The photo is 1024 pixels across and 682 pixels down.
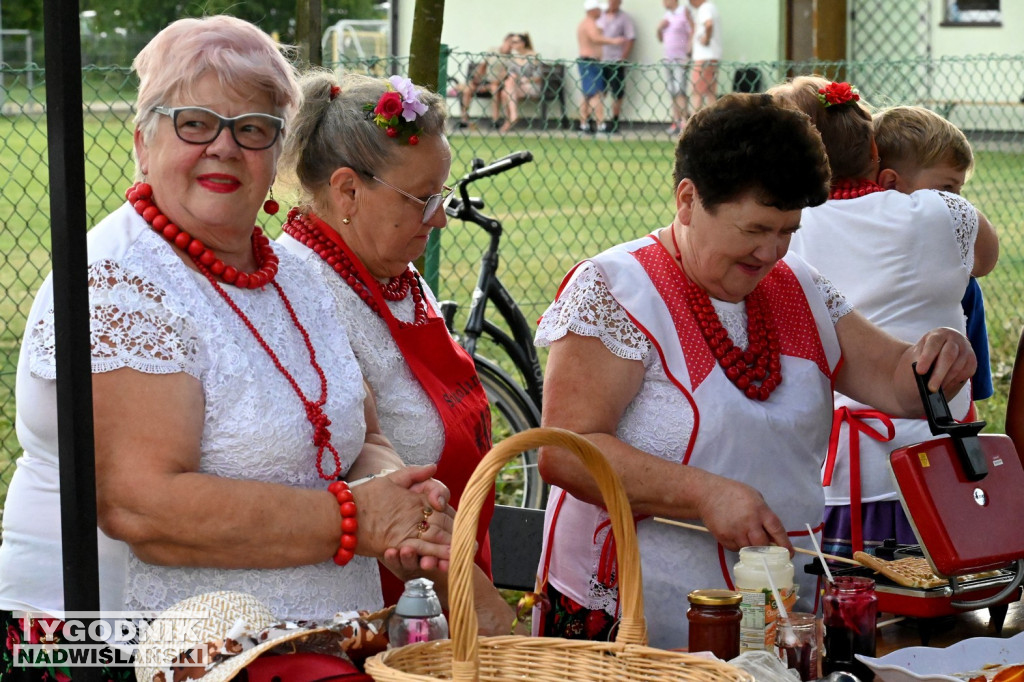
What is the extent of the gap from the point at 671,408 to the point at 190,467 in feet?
3.09

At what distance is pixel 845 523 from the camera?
311cm

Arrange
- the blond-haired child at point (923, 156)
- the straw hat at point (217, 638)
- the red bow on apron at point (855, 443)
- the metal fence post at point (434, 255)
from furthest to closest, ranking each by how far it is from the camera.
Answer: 1. the metal fence post at point (434, 255)
2. the blond-haired child at point (923, 156)
3. the red bow on apron at point (855, 443)
4. the straw hat at point (217, 638)

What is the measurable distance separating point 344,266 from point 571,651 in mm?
1166

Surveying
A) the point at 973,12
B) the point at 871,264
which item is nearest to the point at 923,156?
the point at 871,264

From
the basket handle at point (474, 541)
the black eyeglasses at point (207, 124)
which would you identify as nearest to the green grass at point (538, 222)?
the black eyeglasses at point (207, 124)

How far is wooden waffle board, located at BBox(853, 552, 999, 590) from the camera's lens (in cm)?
229

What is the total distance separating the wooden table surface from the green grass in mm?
3717

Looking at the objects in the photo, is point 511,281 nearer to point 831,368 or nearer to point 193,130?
point 831,368

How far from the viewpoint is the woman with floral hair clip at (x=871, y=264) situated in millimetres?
3066

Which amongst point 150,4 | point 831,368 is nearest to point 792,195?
point 831,368

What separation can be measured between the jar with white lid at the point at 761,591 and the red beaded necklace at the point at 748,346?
48cm

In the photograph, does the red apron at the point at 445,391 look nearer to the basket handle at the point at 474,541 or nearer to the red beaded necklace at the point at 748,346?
the red beaded necklace at the point at 748,346

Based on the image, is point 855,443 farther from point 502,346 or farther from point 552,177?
point 552,177

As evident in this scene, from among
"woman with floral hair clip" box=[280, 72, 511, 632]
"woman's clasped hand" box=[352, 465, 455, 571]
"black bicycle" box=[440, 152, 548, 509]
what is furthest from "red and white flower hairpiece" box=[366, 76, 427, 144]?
"black bicycle" box=[440, 152, 548, 509]
